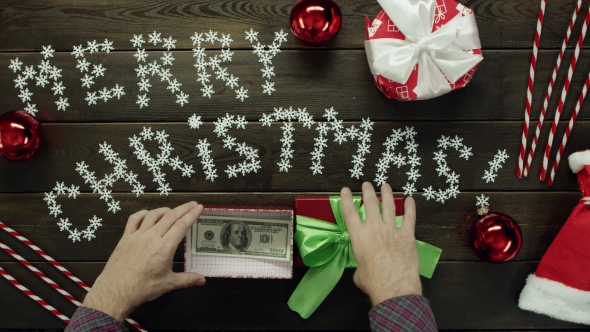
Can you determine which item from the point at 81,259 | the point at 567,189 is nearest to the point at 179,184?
the point at 81,259

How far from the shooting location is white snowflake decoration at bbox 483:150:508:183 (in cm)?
129

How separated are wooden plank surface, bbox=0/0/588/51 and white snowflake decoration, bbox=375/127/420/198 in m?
0.29

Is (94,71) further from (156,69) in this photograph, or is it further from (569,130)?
(569,130)

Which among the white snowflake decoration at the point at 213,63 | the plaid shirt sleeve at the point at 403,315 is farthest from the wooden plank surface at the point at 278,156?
the plaid shirt sleeve at the point at 403,315

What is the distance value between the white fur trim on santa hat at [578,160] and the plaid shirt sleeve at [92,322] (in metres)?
1.26

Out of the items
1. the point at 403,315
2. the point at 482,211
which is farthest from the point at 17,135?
the point at 482,211

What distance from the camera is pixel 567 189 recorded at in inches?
51.3

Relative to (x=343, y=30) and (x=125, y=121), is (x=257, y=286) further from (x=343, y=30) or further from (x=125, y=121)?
(x=343, y=30)

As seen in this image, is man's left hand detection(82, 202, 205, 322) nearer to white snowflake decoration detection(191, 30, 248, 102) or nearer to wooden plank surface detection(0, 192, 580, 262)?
wooden plank surface detection(0, 192, 580, 262)

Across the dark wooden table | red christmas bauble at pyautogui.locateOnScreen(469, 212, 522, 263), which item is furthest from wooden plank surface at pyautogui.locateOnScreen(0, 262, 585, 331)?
red christmas bauble at pyautogui.locateOnScreen(469, 212, 522, 263)

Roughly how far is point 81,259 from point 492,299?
1.24 m

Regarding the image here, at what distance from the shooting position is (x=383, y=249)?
104 cm

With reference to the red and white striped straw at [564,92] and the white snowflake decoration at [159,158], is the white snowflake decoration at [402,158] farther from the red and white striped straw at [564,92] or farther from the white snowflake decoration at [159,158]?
the white snowflake decoration at [159,158]

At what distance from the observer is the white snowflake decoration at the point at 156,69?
4.25ft
